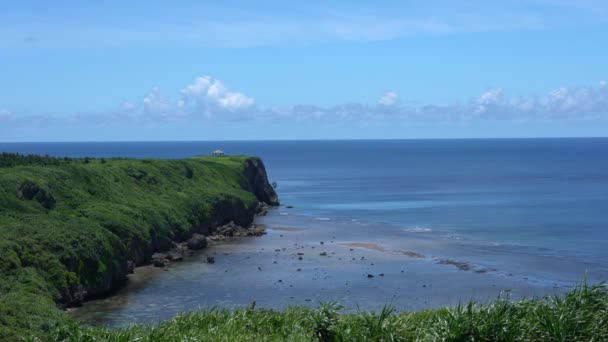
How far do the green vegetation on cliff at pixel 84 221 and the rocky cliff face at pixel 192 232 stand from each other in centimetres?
11

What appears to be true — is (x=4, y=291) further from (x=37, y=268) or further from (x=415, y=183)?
(x=415, y=183)

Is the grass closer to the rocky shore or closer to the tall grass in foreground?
the tall grass in foreground

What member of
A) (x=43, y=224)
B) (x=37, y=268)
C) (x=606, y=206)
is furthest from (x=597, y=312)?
(x=606, y=206)

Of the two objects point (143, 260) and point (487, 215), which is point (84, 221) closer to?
point (143, 260)

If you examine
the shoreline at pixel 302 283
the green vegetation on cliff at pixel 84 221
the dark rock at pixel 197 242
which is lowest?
the shoreline at pixel 302 283

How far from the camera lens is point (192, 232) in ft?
267

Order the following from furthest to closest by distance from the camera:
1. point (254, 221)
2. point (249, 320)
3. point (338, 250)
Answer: point (254, 221), point (338, 250), point (249, 320)

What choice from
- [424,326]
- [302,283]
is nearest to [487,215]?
[302,283]

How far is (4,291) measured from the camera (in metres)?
43.2

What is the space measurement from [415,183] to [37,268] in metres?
128

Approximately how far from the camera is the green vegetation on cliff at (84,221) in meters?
45.3

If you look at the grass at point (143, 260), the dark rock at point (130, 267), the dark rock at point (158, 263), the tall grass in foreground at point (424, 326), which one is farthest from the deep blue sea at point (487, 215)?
the tall grass in foreground at point (424, 326)

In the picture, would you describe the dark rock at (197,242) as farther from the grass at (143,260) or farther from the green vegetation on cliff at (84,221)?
the grass at (143,260)

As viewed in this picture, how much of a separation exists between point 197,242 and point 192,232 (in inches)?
155
